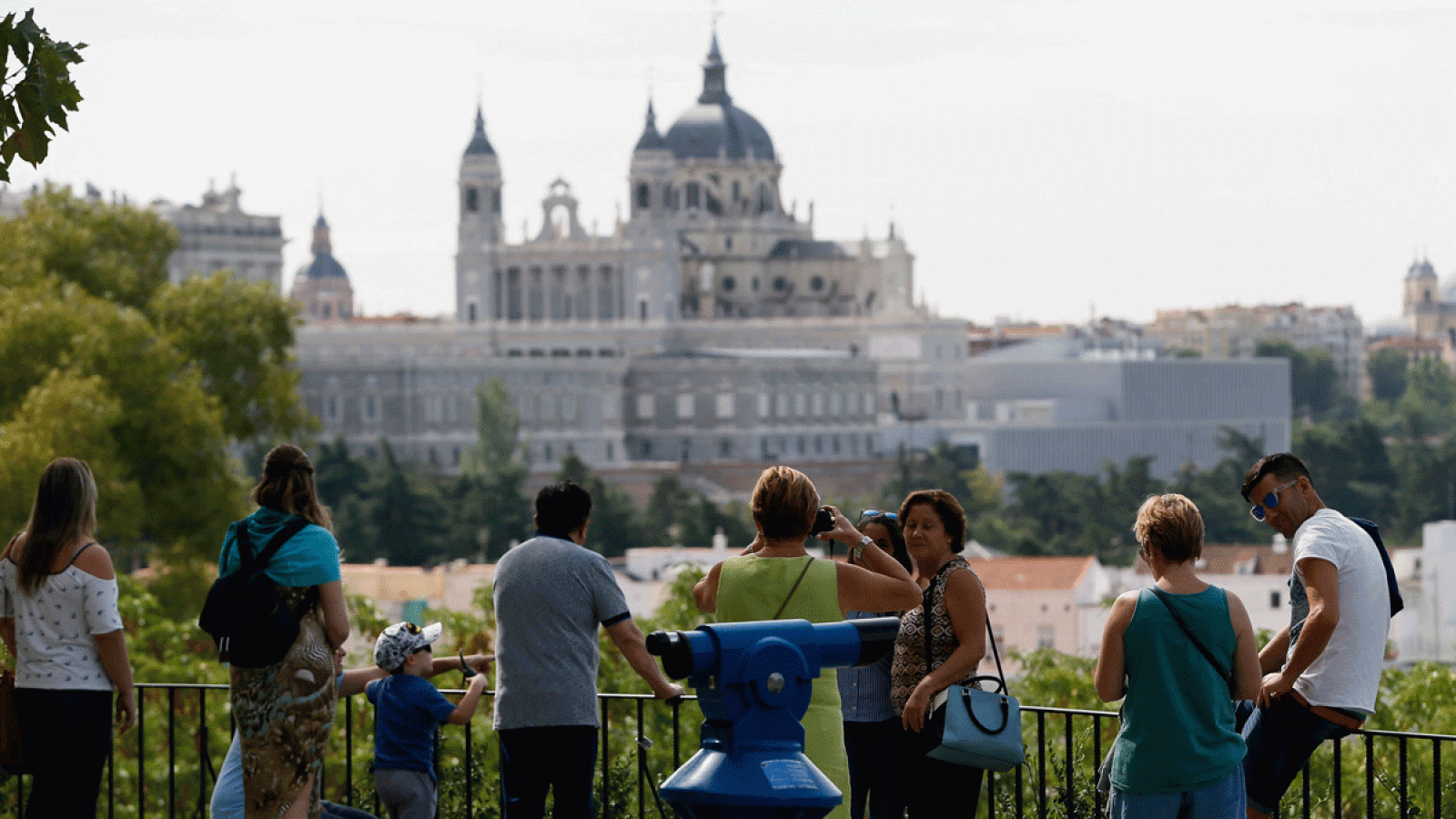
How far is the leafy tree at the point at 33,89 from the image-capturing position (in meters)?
5.04

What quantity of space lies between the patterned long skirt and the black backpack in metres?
0.05

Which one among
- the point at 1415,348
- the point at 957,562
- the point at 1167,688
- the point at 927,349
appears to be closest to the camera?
the point at 1167,688

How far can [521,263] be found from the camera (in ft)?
281

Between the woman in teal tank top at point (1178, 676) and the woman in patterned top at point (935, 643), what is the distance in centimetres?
34

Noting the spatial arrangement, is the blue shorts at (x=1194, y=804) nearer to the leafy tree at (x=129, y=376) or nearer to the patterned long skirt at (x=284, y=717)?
the patterned long skirt at (x=284, y=717)

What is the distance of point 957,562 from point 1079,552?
56.4m

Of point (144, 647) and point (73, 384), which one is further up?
point (73, 384)

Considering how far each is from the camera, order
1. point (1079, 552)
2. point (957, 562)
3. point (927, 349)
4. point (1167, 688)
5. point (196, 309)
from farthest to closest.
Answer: point (927, 349), point (1079, 552), point (196, 309), point (957, 562), point (1167, 688)

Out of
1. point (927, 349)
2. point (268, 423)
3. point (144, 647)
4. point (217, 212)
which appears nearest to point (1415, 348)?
point (927, 349)

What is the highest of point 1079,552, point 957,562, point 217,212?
point 217,212

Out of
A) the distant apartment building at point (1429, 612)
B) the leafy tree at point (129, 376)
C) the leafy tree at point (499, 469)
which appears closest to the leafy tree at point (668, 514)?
the leafy tree at point (499, 469)

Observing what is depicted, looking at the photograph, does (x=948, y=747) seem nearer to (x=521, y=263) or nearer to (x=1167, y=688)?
(x=1167, y=688)

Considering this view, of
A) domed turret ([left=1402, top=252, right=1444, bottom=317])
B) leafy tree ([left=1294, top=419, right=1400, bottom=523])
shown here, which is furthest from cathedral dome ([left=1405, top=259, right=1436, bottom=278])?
leafy tree ([left=1294, top=419, right=1400, bottom=523])

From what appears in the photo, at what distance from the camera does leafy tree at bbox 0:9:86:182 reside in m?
5.04
